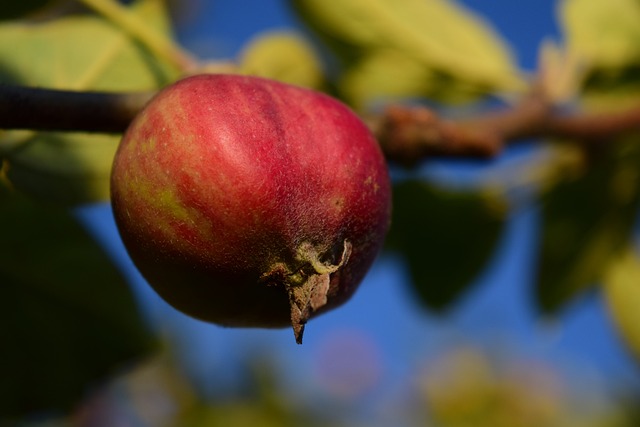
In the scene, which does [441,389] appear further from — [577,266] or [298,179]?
[298,179]

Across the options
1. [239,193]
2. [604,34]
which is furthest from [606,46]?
[239,193]

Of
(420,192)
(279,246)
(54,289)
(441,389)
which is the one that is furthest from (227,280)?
(441,389)

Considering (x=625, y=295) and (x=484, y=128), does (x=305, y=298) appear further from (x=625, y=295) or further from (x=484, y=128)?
(x=625, y=295)

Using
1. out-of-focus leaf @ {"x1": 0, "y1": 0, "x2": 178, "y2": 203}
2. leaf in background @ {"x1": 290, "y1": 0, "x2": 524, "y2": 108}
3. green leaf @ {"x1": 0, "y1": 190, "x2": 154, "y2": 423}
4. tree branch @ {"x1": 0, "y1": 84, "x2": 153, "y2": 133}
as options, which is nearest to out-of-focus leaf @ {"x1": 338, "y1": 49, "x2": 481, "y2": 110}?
leaf in background @ {"x1": 290, "y1": 0, "x2": 524, "y2": 108}

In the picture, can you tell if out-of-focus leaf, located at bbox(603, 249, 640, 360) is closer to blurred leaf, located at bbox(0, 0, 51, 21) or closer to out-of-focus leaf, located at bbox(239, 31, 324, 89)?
out-of-focus leaf, located at bbox(239, 31, 324, 89)

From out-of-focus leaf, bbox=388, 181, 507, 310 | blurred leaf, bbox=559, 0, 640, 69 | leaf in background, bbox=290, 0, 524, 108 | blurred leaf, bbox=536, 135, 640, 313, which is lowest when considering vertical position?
out-of-focus leaf, bbox=388, 181, 507, 310
